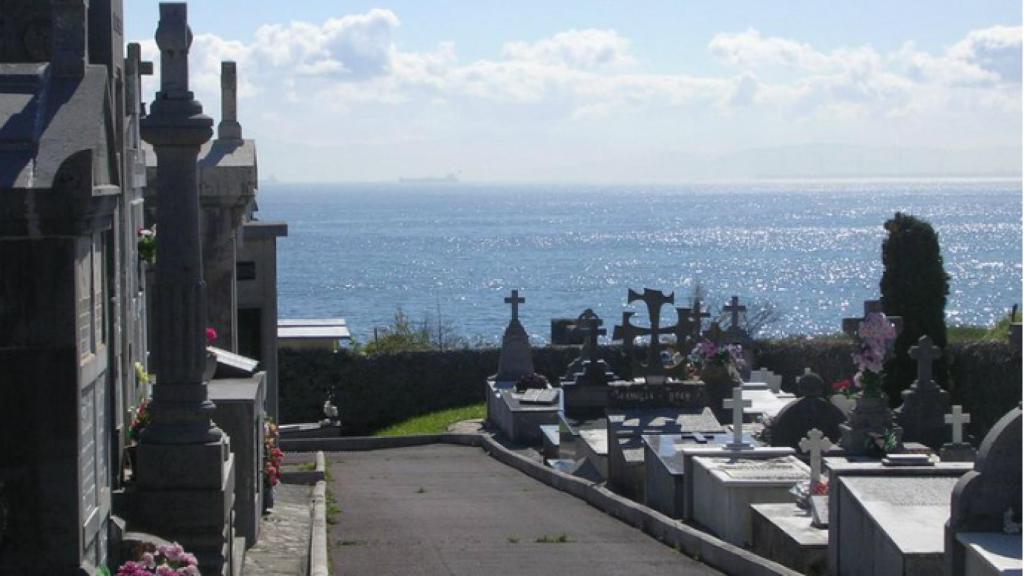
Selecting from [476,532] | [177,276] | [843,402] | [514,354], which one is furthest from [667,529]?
[514,354]

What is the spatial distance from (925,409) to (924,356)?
68cm

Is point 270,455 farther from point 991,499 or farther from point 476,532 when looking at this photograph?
point 991,499

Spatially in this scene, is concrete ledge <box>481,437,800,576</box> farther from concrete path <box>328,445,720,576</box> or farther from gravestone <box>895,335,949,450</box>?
gravestone <box>895,335,949,450</box>

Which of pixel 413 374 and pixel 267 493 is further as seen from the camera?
pixel 413 374

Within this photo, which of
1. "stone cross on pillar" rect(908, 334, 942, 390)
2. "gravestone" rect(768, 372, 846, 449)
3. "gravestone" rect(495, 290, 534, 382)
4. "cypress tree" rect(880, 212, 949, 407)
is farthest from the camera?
"gravestone" rect(495, 290, 534, 382)

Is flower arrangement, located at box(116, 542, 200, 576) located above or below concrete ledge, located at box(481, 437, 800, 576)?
above

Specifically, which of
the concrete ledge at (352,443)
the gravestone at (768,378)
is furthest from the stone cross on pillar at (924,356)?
the concrete ledge at (352,443)

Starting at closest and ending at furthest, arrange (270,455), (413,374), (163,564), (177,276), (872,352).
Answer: (163,564) → (177,276) → (270,455) → (872,352) → (413,374)

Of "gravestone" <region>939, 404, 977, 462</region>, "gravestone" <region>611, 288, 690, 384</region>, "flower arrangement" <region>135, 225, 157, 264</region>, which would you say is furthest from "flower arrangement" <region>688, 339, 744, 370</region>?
"flower arrangement" <region>135, 225, 157, 264</region>

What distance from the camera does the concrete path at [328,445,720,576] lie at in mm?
11477

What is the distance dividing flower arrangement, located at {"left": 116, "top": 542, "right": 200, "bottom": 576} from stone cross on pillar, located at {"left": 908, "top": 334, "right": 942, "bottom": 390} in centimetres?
1418

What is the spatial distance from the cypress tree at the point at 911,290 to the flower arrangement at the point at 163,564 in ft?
62.0

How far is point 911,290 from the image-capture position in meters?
25.4

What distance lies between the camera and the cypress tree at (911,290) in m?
25.3
